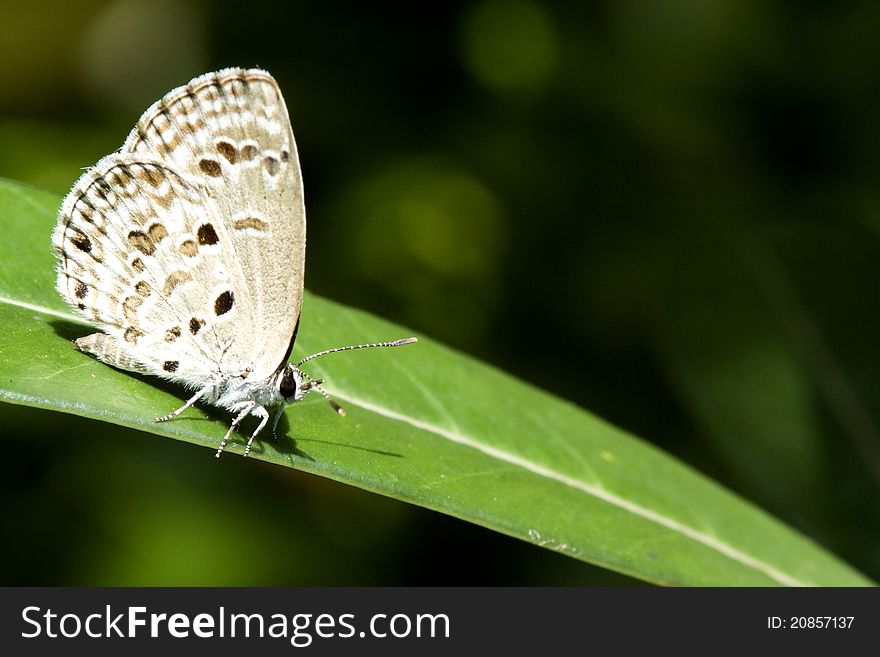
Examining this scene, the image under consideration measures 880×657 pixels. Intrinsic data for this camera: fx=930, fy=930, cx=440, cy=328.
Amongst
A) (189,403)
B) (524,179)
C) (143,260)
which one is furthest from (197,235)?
(524,179)

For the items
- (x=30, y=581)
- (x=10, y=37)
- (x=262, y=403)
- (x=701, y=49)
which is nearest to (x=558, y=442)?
(x=262, y=403)

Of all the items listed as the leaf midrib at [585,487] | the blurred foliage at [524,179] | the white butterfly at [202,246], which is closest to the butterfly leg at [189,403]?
the white butterfly at [202,246]

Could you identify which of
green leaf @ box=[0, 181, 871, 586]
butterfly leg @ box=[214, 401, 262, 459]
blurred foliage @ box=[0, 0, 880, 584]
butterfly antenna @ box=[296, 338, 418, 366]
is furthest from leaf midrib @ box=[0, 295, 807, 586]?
blurred foliage @ box=[0, 0, 880, 584]

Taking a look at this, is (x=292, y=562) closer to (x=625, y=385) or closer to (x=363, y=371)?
(x=363, y=371)

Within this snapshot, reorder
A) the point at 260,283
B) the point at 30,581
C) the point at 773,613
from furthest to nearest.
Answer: the point at 30,581, the point at 773,613, the point at 260,283

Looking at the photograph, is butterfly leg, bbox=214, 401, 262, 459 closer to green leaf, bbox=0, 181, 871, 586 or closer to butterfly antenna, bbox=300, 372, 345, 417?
green leaf, bbox=0, 181, 871, 586

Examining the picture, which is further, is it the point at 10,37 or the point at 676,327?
the point at 10,37
